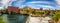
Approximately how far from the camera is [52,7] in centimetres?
103

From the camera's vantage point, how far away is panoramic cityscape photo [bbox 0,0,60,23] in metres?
1.02

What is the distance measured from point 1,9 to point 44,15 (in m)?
0.37

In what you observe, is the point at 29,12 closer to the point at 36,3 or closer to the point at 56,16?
the point at 36,3

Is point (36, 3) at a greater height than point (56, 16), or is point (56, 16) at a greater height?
point (36, 3)

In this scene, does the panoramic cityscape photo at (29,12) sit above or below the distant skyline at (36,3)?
below

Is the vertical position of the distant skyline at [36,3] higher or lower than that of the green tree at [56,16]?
higher

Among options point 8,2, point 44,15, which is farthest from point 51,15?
point 8,2

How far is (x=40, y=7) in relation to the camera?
1.03m

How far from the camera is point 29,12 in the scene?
1.03 m

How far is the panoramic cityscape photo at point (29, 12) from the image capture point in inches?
40.1

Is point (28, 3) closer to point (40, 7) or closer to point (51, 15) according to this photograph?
point (40, 7)

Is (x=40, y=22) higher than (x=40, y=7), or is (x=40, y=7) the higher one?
(x=40, y=7)

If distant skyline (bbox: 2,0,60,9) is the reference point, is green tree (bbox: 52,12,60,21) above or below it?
below

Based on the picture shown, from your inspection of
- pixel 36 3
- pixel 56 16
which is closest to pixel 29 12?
pixel 36 3
